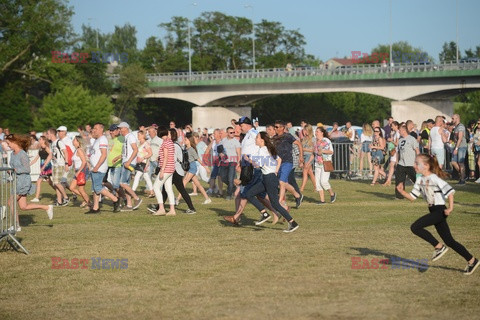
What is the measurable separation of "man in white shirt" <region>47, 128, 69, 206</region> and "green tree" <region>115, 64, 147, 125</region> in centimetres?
7197

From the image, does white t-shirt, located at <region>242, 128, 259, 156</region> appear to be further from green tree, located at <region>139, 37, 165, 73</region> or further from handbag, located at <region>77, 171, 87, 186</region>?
green tree, located at <region>139, 37, 165, 73</region>

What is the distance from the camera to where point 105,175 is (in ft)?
60.8

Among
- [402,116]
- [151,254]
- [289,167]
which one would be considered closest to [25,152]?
[151,254]

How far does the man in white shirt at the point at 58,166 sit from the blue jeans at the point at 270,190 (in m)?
7.15

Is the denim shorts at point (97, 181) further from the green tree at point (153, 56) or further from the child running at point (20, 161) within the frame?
the green tree at point (153, 56)

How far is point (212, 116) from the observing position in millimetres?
93375

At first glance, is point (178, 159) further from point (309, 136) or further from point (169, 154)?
point (309, 136)

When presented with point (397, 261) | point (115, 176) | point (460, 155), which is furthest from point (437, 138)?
point (397, 261)

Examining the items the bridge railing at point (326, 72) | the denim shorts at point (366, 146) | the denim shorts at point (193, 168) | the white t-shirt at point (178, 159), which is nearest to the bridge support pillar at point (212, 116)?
the bridge railing at point (326, 72)

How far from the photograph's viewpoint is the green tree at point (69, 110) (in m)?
78.6

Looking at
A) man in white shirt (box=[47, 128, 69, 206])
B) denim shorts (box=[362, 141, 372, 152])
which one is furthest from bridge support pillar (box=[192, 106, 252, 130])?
man in white shirt (box=[47, 128, 69, 206])

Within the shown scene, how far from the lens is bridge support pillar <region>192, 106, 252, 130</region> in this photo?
9256cm

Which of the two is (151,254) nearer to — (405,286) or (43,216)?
(405,286)

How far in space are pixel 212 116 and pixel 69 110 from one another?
1910 cm
